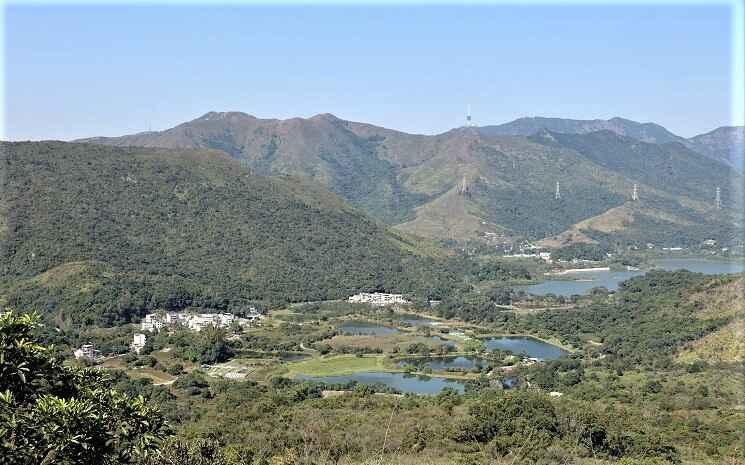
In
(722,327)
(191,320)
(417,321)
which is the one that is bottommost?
(417,321)

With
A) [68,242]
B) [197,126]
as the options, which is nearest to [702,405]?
[68,242]

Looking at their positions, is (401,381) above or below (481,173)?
below

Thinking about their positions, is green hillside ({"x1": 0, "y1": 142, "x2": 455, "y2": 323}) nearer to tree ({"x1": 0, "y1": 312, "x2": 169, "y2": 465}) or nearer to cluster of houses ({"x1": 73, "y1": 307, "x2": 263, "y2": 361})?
cluster of houses ({"x1": 73, "y1": 307, "x2": 263, "y2": 361})

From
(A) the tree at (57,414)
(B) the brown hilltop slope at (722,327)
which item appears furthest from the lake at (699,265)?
(A) the tree at (57,414)

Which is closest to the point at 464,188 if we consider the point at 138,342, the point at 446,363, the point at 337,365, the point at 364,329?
the point at 364,329

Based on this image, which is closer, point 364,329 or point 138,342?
point 138,342

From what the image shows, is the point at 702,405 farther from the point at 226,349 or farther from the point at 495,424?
the point at 226,349

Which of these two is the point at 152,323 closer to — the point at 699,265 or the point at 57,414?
the point at 57,414

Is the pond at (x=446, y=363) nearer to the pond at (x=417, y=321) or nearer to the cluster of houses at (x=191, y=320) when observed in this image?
the pond at (x=417, y=321)
